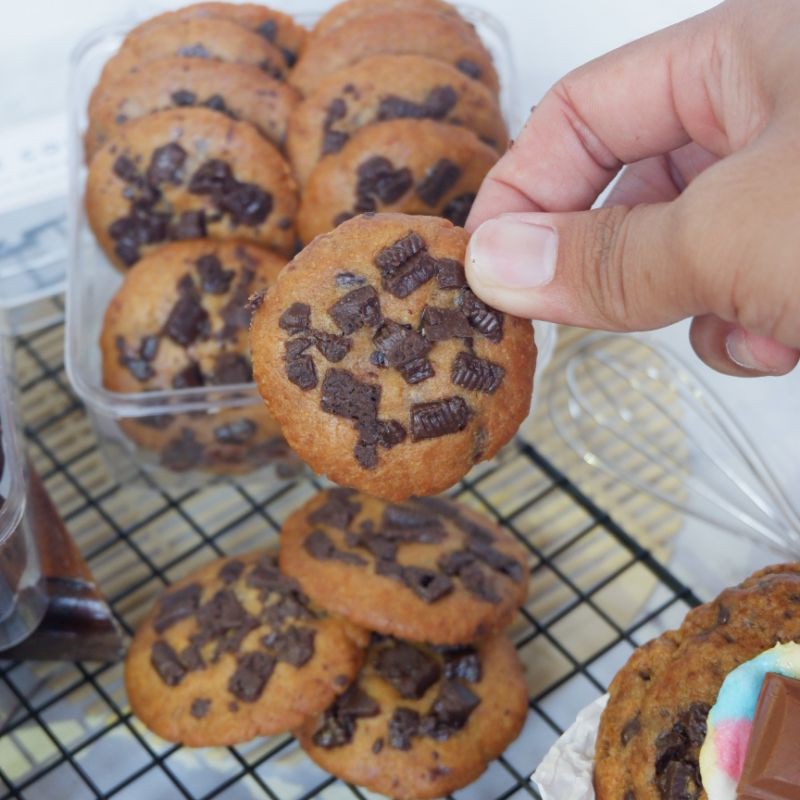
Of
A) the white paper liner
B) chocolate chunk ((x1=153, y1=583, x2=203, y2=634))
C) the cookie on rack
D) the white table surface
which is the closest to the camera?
the white paper liner

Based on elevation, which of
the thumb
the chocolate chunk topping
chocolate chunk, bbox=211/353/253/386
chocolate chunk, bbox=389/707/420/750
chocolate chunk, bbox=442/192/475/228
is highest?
the thumb

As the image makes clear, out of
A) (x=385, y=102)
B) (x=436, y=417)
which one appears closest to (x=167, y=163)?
(x=385, y=102)

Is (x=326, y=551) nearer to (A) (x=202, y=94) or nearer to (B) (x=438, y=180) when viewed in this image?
(B) (x=438, y=180)

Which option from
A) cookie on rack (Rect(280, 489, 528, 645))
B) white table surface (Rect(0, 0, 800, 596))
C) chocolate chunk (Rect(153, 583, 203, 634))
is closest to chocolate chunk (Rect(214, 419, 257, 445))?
cookie on rack (Rect(280, 489, 528, 645))

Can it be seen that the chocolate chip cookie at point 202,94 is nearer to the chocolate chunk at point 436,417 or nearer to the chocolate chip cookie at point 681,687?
the chocolate chunk at point 436,417

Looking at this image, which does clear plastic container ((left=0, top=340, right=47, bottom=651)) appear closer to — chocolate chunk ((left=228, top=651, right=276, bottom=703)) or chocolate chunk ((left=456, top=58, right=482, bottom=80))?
chocolate chunk ((left=228, top=651, right=276, bottom=703))

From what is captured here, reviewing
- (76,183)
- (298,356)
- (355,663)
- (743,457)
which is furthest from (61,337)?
(743,457)

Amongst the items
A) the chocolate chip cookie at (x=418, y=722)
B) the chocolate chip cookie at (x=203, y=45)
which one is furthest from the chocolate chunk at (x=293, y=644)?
the chocolate chip cookie at (x=203, y=45)
